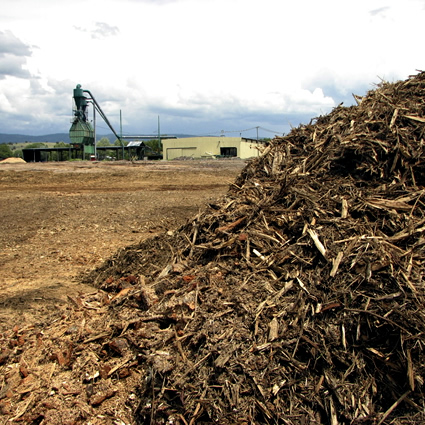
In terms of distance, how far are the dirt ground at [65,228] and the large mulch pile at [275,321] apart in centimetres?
94

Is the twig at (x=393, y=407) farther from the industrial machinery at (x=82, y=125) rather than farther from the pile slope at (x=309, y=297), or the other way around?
the industrial machinery at (x=82, y=125)

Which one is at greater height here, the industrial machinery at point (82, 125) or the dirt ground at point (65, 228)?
the industrial machinery at point (82, 125)

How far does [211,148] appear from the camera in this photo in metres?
54.1

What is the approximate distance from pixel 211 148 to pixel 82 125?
16664mm

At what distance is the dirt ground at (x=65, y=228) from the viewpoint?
5.26 meters

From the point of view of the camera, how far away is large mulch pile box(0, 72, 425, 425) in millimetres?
2967

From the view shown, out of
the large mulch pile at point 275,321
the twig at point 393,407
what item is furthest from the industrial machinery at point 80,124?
the twig at point 393,407

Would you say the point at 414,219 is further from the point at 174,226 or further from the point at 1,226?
the point at 1,226

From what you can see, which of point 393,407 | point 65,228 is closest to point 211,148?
point 65,228

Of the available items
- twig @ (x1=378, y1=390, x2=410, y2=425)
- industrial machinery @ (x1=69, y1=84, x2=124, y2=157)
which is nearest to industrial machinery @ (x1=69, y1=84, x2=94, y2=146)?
industrial machinery @ (x1=69, y1=84, x2=124, y2=157)

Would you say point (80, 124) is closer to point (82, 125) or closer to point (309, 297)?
point (82, 125)

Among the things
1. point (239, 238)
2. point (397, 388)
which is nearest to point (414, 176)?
point (239, 238)

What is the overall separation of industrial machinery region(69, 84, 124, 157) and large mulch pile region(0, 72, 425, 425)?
44.4 m

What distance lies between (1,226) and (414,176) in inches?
337
